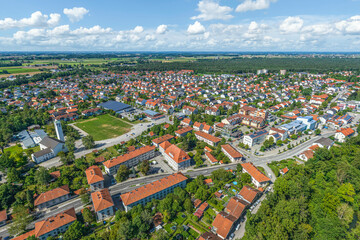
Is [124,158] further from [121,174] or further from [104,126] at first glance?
[104,126]

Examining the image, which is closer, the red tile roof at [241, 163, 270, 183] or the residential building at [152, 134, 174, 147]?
the red tile roof at [241, 163, 270, 183]


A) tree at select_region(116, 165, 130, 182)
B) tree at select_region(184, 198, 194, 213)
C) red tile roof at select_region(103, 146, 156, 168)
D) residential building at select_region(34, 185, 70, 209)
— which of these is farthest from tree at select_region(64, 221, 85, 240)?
tree at select_region(184, 198, 194, 213)

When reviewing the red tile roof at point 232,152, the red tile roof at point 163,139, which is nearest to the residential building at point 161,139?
the red tile roof at point 163,139

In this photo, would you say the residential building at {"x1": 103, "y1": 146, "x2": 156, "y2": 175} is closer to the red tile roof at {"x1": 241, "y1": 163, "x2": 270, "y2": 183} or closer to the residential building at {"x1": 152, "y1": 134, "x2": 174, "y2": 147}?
the residential building at {"x1": 152, "y1": 134, "x2": 174, "y2": 147}

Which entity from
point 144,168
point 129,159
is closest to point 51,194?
point 129,159

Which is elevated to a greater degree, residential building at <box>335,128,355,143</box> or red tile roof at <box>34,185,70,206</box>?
residential building at <box>335,128,355,143</box>

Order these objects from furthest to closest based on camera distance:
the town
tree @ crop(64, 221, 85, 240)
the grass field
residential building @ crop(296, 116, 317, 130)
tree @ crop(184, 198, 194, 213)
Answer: residential building @ crop(296, 116, 317, 130), the grass field, tree @ crop(184, 198, 194, 213), the town, tree @ crop(64, 221, 85, 240)

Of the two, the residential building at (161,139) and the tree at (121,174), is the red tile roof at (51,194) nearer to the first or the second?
the tree at (121,174)

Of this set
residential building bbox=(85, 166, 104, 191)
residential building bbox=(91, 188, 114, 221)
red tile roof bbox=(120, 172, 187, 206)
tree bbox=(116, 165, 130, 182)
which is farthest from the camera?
tree bbox=(116, 165, 130, 182)
